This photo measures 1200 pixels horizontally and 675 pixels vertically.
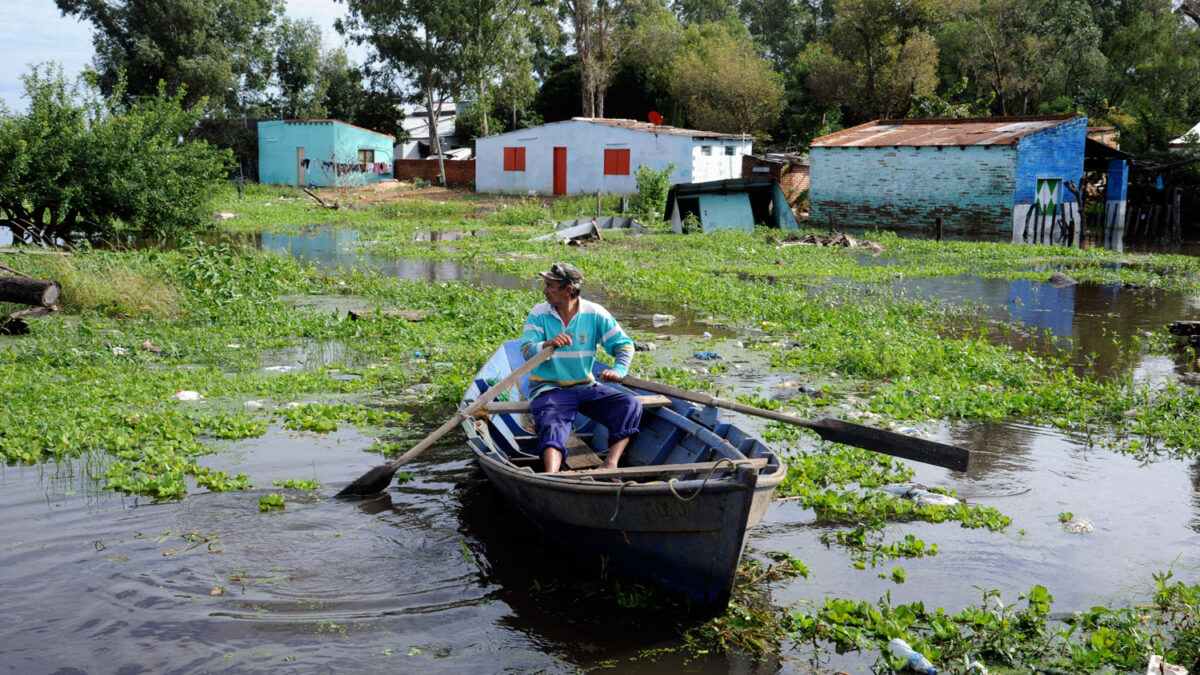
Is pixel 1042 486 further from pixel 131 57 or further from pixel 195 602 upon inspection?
pixel 131 57

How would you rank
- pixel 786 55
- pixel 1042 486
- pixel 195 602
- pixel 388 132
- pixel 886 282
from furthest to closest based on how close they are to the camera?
pixel 786 55, pixel 388 132, pixel 886 282, pixel 1042 486, pixel 195 602

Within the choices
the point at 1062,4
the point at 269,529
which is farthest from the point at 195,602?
the point at 1062,4

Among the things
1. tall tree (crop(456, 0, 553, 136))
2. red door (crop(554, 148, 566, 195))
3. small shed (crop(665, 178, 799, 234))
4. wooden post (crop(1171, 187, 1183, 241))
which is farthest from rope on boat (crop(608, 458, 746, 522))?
tall tree (crop(456, 0, 553, 136))

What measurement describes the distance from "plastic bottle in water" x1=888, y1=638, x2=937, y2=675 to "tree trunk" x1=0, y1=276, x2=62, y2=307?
10.8 m

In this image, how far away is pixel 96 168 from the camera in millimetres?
17344

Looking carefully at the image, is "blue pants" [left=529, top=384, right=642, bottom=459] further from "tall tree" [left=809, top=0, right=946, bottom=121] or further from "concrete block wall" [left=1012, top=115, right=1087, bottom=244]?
"tall tree" [left=809, top=0, right=946, bottom=121]

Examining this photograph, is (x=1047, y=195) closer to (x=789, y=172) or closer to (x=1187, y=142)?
(x=1187, y=142)

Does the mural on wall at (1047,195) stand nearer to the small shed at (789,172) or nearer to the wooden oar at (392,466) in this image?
the small shed at (789,172)

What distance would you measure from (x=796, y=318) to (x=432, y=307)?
491 cm

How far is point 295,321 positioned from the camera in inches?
457

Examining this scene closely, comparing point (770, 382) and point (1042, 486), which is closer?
point (1042, 486)

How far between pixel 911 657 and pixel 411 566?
287 centimetres

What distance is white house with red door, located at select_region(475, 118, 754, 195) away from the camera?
32594mm

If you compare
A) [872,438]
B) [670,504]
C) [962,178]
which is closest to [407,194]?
[962,178]
